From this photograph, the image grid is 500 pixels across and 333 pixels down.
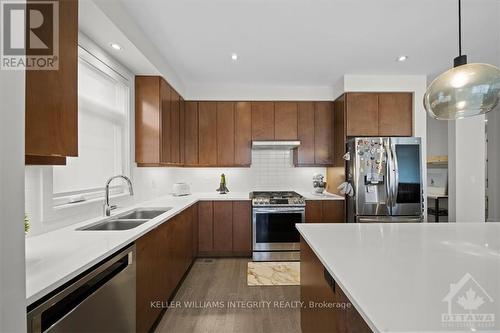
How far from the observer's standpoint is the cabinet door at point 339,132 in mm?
3512

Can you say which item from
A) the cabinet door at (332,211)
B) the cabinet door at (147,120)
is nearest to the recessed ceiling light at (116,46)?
the cabinet door at (147,120)

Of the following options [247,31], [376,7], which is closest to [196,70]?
→ [247,31]

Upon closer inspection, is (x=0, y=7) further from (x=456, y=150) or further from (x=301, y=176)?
(x=456, y=150)

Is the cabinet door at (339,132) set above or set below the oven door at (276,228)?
above

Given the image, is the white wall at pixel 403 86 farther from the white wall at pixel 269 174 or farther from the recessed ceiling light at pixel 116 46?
the recessed ceiling light at pixel 116 46

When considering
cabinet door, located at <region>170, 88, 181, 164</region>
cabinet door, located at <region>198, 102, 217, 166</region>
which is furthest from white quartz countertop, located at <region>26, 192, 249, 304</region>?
cabinet door, located at <region>198, 102, 217, 166</region>

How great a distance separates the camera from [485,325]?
647 millimetres

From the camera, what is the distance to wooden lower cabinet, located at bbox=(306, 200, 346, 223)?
11.5ft

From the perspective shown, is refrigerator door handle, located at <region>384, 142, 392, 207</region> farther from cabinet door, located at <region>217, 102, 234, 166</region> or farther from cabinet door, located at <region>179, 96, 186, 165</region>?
cabinet door, located at <region>179, 96, 186, 165</region>

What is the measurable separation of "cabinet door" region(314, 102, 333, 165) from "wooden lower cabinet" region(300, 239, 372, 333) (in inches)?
89.3

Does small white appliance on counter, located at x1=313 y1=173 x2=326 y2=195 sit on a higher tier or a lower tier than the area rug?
higher

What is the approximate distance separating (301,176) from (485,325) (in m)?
3.53

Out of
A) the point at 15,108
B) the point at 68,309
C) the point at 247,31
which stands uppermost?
the point at 247,31

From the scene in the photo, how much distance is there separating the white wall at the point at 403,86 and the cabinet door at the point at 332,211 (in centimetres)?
117
